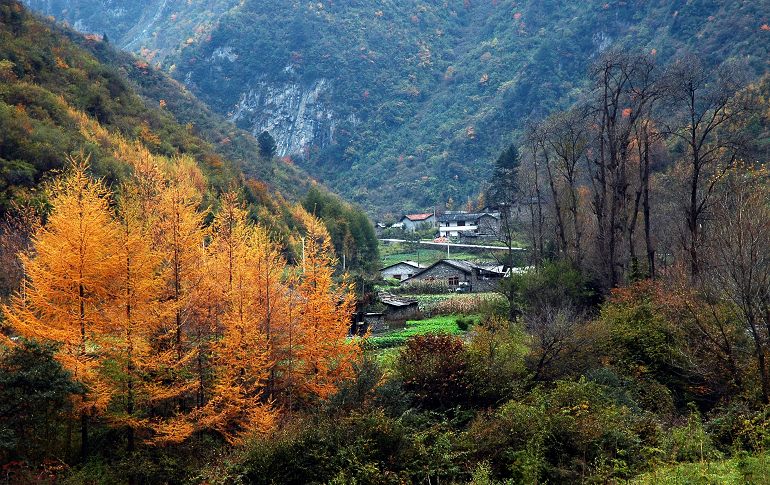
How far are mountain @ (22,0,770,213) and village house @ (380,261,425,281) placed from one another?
4415 centimetres

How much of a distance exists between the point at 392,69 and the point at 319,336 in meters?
143

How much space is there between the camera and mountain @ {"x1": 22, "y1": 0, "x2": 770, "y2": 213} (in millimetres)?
109500

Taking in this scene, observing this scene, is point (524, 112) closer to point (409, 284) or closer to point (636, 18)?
point (636, 18)

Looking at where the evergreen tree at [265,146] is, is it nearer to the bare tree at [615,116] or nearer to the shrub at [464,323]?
the shrub at [464,323]

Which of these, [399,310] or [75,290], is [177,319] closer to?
[75,290]

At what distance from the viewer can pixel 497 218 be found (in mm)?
74875

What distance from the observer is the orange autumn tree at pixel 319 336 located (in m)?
17.3

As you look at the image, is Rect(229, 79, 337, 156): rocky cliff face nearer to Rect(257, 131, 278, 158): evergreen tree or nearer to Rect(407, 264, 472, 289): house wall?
Rect(257, 131, 278, 158): evergreen tree

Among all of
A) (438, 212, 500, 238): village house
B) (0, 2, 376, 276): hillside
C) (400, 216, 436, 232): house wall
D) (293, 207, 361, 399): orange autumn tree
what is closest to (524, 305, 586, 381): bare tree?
(293, 207, 361, 399): orange autumn tree

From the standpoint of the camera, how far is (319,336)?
17.6 meters

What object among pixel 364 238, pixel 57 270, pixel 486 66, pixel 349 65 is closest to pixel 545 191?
pixel 364 238

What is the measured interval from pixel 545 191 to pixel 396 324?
70.0 feet

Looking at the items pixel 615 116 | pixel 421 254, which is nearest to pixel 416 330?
pixel 615 116

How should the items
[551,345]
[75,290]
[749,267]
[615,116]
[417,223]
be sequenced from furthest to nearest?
[417,223]
[615,116]
[551,345]
[75,290]
[749,267]
